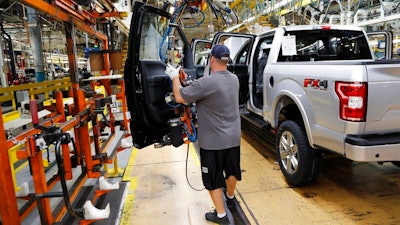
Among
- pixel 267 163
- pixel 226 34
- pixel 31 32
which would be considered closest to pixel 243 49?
pixel 226 34

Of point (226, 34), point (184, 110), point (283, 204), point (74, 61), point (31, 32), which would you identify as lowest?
point (283, 204)

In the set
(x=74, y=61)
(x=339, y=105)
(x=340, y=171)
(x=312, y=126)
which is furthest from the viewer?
(x=340, y=171)

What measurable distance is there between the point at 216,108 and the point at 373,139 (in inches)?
57.4

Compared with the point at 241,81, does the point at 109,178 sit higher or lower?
lower

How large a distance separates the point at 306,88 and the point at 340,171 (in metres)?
1.59

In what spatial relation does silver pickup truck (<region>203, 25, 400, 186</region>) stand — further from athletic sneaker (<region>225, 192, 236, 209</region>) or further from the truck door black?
the truck door black

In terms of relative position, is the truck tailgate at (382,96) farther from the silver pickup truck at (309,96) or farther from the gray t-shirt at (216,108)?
the gray t-shirt at (216,108)

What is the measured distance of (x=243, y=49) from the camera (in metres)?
5.86

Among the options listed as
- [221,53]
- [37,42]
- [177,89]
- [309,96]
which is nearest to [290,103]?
[309,96]

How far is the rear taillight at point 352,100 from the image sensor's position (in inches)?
100.0

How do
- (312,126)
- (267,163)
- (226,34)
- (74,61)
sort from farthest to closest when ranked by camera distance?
(226,34)
(267,163)
(74,61)
(312,126)

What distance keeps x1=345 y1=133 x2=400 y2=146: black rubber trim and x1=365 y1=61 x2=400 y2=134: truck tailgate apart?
0.06 meters

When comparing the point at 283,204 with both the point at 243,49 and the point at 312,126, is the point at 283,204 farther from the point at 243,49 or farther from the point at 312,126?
the point at 243,49

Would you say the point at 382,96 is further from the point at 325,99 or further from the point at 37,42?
the point at 37,42
